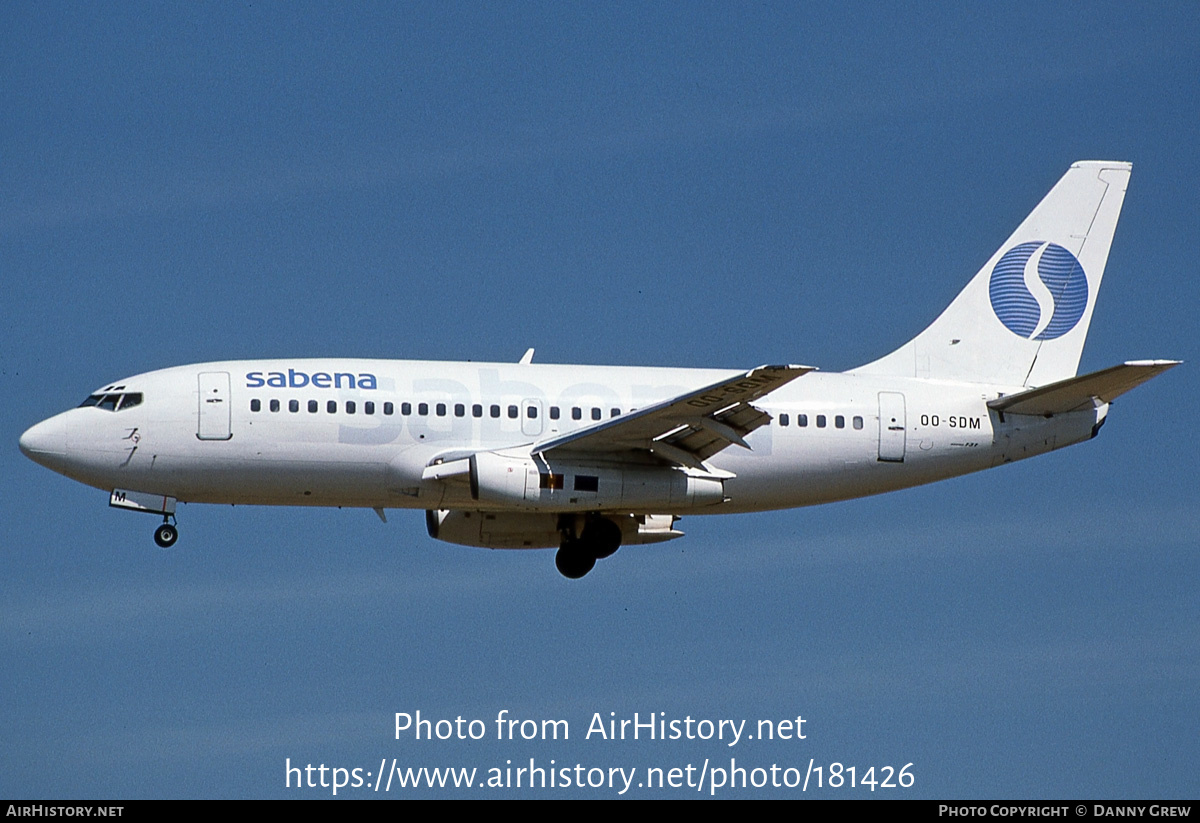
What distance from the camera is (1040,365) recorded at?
49031 mm

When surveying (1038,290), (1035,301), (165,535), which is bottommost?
(165,535)

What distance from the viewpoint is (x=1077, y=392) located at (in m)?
45.6

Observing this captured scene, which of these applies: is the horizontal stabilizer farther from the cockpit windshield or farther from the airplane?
the cockpit windshield

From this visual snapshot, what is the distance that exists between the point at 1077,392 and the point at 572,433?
464 inches

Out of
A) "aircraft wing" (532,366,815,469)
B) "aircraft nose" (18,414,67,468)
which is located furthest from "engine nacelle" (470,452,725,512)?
"aircraft nose" (18,414,67,468)

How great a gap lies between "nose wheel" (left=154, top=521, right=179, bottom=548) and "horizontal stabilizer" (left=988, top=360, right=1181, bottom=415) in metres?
19.2

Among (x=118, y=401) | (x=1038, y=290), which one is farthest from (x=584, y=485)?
(x=1038, y=290)

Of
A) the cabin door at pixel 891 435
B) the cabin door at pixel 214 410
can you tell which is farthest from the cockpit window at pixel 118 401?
the cabin door at pixel 891 435

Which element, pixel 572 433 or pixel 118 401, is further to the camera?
pixel 572 433

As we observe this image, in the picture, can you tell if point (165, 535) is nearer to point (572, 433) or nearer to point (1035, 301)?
point (572, 433)

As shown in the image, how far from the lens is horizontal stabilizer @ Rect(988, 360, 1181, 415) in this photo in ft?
143

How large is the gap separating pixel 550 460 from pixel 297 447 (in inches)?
218
